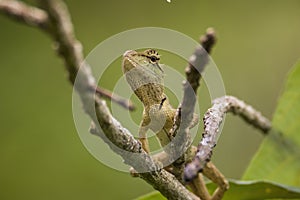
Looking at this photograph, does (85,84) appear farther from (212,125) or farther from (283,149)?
(283,149)

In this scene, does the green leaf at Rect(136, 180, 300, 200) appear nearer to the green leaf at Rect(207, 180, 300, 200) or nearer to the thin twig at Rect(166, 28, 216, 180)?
the green leaf at Rect(207, 180, 300, 200)

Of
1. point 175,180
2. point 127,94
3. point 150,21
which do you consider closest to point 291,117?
point 127,94

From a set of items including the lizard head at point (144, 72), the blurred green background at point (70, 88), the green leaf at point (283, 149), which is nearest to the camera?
the lizard head at point (144, 72)

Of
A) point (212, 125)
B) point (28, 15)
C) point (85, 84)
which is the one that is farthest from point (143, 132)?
point (28, 15)

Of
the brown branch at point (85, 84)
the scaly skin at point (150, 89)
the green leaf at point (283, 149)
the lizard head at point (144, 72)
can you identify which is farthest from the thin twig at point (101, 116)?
the green leaf at point (283, 149)

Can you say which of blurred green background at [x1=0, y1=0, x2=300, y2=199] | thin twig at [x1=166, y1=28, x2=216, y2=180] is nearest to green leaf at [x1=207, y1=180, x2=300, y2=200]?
thin twig at [x1=166, y1=28, x2=216, y2=180]

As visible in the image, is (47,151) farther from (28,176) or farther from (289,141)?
(289,141)

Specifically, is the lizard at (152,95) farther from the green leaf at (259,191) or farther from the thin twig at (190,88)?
the thin twig at (190,88)
